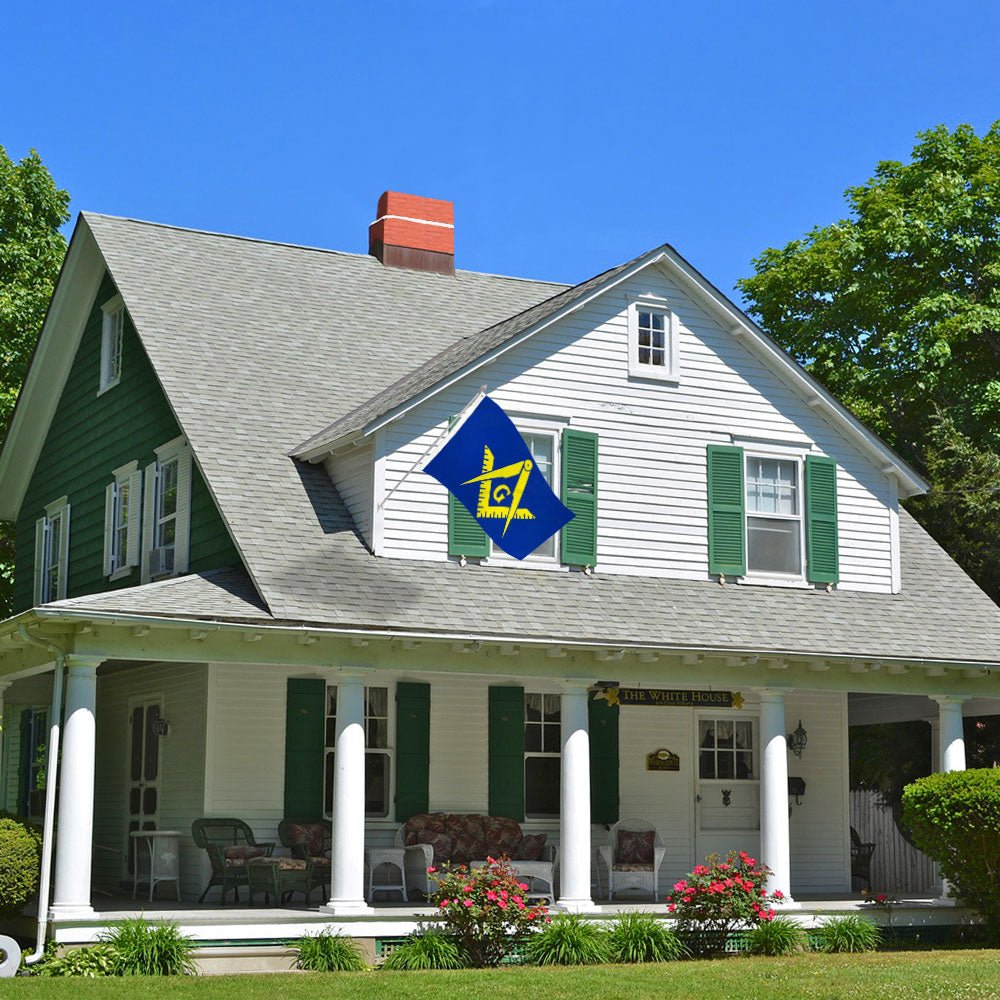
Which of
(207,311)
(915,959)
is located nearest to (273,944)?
(915,959)

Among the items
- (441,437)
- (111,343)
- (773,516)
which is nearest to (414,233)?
(111,343)

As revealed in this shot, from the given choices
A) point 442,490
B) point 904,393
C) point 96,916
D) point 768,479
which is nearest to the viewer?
point 96,916

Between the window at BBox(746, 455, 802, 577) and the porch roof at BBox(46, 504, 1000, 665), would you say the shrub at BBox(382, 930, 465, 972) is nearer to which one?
the porch roof at BBox(46, 504, 1000, 665)

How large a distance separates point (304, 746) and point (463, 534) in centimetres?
284

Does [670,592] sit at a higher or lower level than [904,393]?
lower

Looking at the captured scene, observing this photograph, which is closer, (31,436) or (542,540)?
(542,540)

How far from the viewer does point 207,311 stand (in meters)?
19.8

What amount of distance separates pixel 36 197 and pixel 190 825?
17121 millimetres

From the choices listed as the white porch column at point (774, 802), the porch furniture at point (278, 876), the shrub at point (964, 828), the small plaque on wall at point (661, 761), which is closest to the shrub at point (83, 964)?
the porch furniture at point (278, 876)

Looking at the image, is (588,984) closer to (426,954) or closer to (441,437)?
(426,954)

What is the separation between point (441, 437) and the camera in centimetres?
1686

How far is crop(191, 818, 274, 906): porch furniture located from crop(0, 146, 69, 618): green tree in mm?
13163

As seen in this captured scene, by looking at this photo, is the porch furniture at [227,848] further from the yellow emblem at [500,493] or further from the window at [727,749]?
the window at [727,749]

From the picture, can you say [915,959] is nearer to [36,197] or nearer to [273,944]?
[273,944]
